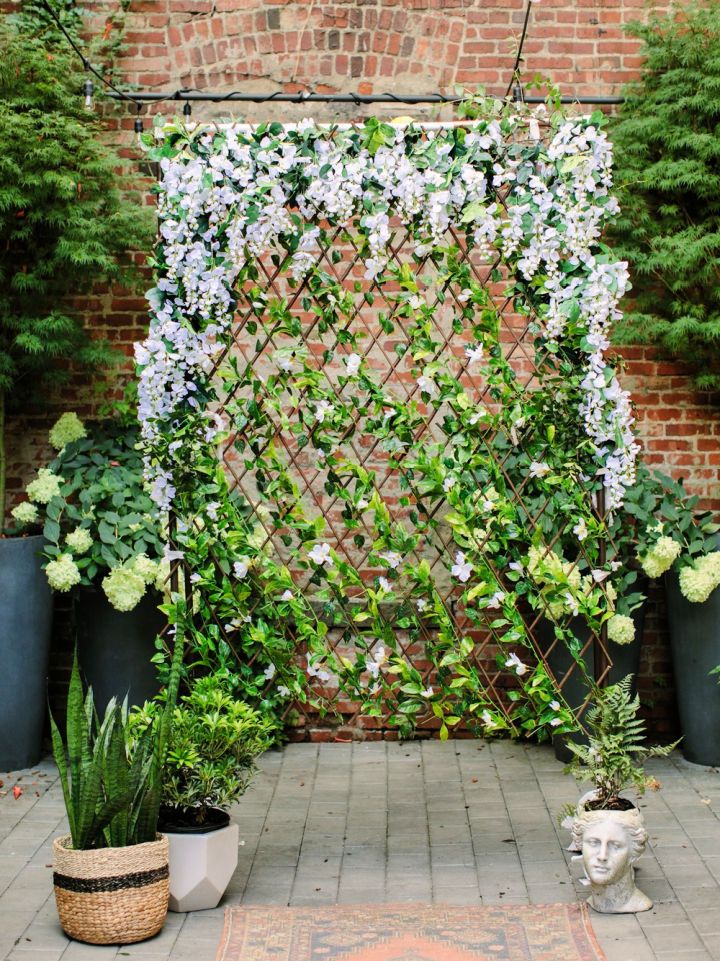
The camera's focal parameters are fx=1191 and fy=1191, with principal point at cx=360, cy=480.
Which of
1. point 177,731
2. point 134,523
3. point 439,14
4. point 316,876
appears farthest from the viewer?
point 439,14

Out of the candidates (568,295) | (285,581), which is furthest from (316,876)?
(568,295)

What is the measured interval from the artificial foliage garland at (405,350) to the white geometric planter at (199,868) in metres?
0.86

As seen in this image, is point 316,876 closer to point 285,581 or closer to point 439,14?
point 285,581

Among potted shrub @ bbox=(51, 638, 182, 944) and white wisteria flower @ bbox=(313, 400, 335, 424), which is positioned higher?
white wisteria flower @ bbox=(313, 400, 335, 424)

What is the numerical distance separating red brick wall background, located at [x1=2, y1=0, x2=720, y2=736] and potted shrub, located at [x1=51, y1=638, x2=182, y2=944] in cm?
271

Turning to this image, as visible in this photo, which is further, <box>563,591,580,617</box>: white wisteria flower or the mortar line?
<box>563,591,580,617</box>: white wisteria flower

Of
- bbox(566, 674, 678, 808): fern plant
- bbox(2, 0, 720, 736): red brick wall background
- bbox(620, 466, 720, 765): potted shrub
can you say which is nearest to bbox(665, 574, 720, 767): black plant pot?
bbox(620, 466, 720, 765): potted shrub

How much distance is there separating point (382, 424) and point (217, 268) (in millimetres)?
783

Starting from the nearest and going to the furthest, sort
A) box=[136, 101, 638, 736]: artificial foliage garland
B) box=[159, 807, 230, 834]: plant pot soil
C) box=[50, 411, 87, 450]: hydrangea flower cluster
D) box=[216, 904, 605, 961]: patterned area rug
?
1. box=[216, 904, 605, 961]: patterned area rug
2. box=[159, 807, 230, 834]: plant pot soil
3. box=[136, 101, 638, 736]: artificial foliage garland
4. box=[50, 411, 87, 450]: hydrangea flower cluster

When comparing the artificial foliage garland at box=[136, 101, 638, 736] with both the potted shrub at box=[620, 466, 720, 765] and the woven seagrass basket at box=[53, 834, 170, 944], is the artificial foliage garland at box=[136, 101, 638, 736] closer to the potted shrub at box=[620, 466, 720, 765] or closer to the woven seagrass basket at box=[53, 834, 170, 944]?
the potted shrub at box=[620, 466, 720, 765]

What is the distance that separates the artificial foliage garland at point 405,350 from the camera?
3.94 metres

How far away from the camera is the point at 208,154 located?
4.00 meters

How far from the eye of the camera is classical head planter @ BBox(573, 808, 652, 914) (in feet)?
11.2

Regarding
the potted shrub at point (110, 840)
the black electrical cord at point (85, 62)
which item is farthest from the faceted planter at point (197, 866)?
the black electrical cord at point (85, 62)
